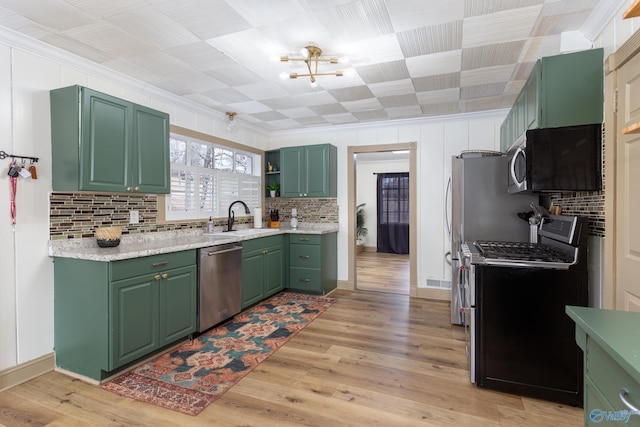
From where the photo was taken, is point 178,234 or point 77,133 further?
point 178,234

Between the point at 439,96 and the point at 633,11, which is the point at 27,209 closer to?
the point at 633,11

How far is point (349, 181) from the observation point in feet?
15.6

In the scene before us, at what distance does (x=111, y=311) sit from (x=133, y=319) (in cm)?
20

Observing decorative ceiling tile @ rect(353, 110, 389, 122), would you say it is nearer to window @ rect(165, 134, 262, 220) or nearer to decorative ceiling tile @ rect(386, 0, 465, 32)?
window @ rect(165, 134, 262, 220)

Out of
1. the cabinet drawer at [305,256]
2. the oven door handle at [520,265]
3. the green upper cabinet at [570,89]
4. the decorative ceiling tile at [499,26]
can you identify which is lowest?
the cabinet drawer at [305,256]

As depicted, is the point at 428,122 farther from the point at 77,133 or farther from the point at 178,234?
the point at 77,133

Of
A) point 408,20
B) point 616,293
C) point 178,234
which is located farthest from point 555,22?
point 178,234

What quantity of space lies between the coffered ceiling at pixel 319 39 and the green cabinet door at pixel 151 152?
0.42 metres

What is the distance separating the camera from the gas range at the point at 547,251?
2.03 metres

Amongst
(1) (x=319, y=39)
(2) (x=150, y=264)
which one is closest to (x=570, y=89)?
(1) (x=319, y=39)

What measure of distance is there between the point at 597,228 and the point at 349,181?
3054 millimetres

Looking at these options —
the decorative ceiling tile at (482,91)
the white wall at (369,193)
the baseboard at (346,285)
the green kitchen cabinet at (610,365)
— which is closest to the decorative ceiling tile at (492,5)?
the decorative ceiling tile at (482,91)

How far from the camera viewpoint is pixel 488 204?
304cm

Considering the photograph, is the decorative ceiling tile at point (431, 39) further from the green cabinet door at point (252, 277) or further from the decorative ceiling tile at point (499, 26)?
the green cabinet door at point (252, 277)
